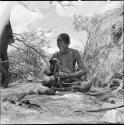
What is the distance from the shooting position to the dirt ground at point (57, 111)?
4.44m

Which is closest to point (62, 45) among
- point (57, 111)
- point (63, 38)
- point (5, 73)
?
point (63, 38)

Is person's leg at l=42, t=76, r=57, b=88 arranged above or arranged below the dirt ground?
above

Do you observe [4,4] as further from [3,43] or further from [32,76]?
[32,76]

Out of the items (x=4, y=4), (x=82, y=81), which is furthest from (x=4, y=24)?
→ (x=82, y=81)

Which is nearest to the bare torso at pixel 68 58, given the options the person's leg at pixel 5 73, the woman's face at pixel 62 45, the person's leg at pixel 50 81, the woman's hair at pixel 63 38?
the woman's face at pixel 62 45

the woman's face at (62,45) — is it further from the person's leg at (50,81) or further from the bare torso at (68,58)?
the person's leg at (50,81)

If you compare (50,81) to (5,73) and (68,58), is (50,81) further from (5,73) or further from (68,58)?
(5,73)

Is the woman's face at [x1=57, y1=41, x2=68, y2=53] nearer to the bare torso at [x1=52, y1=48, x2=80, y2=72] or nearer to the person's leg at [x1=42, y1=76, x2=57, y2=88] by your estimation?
the bare torso at [x1=52, y1=48, x2=80, y2=72]

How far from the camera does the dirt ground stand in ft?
14.6

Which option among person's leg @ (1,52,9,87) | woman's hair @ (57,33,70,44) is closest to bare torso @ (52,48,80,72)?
woman's hair @ (57,33,70,44)

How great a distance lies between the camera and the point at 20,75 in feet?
39.0

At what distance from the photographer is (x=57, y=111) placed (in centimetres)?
506

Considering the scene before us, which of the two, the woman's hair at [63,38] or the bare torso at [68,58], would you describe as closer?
the woman's hair at [63,38]

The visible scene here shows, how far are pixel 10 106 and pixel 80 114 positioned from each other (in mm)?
1051
